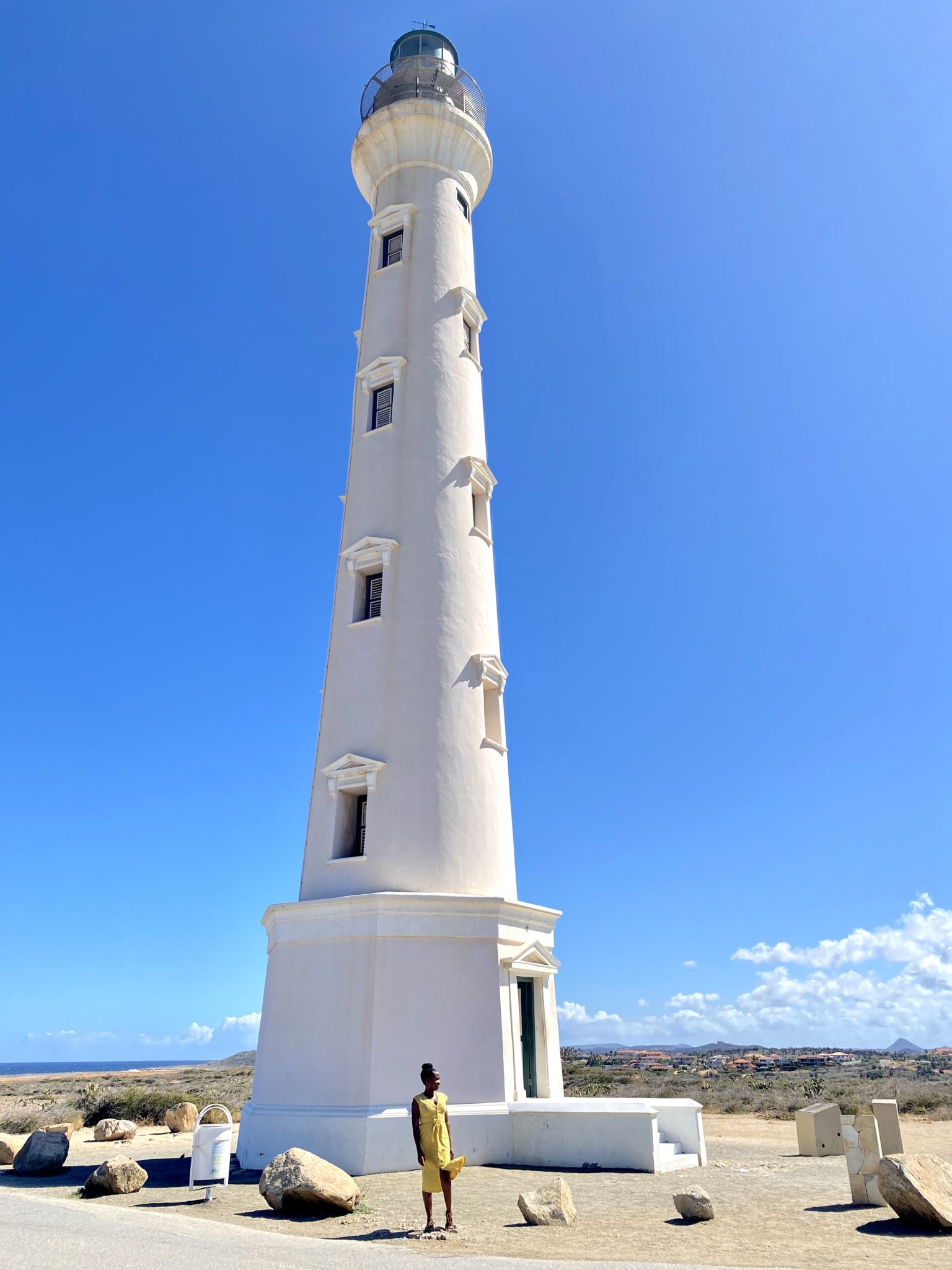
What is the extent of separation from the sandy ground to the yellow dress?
57cm

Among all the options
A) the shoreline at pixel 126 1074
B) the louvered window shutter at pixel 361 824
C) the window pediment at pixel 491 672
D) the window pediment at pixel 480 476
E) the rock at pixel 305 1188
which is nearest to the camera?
the rock at pixel 305 1188

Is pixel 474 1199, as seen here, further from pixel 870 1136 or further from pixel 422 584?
pixel 422 584

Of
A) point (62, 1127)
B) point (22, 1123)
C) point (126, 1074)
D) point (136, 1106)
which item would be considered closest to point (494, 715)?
point (62, 1127)

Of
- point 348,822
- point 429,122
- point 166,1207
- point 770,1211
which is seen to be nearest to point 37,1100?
Answer: point 348,822

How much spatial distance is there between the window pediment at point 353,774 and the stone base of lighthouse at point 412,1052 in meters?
2.35

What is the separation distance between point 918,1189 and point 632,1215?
3.22m

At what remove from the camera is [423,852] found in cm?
1725

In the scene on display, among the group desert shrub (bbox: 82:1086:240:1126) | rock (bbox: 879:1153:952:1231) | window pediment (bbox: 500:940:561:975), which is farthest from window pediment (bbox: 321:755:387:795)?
desert shrub (bbox: 82:1086:240:1126)

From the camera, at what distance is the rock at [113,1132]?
21.7 meters

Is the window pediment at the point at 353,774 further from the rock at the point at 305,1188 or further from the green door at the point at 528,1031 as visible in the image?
the rock at the point at 305,1188

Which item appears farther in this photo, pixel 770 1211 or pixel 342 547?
pixel 342 547

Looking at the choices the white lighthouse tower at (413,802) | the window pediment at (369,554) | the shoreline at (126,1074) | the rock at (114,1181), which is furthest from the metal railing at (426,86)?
the shoreline at (126,1074)

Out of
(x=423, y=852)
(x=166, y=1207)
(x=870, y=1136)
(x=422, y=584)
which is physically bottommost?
(x=166, y=1207)

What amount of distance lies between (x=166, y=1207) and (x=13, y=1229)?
2.66 metres
